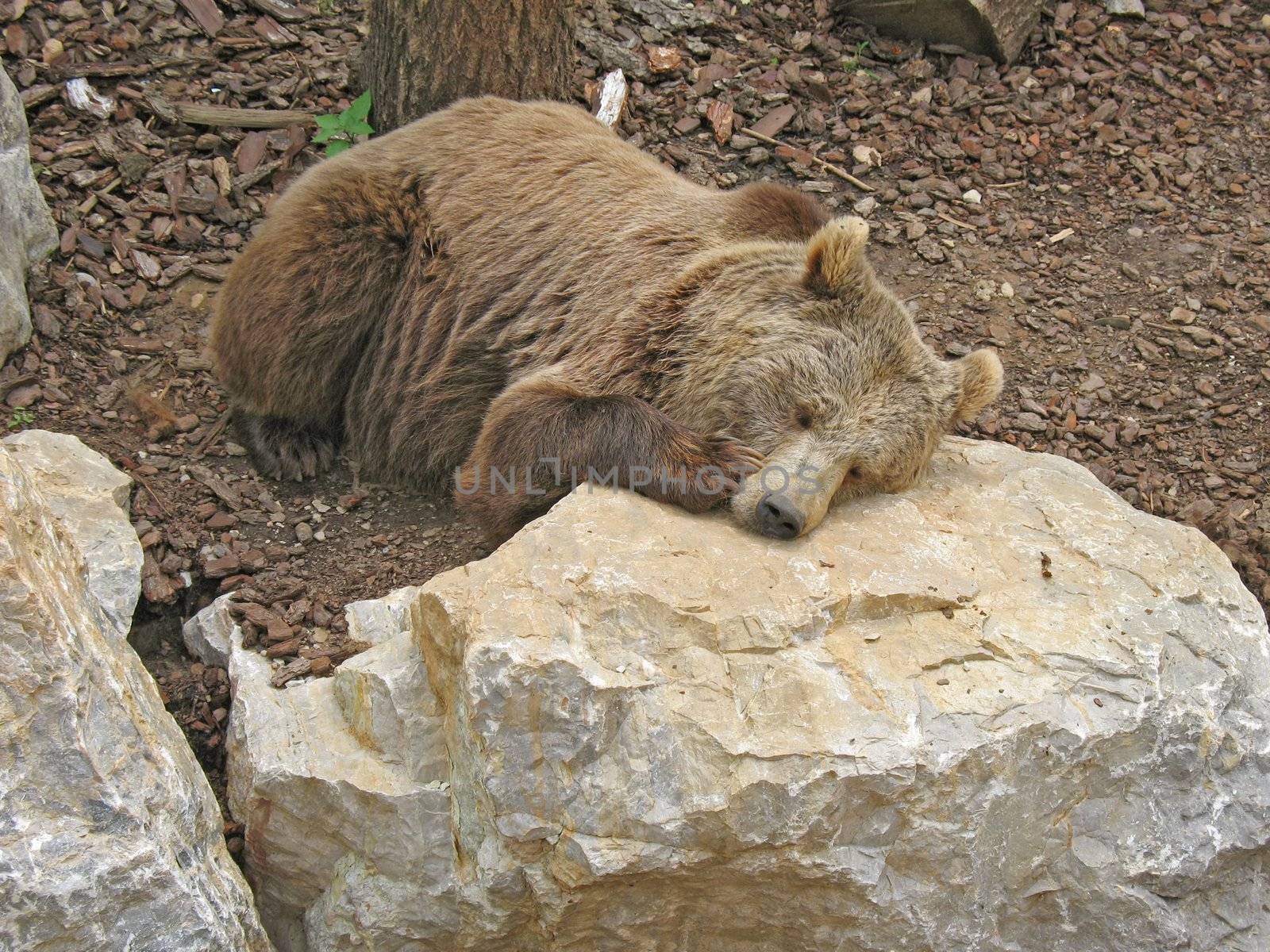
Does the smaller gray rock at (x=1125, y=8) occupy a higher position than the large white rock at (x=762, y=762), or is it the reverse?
the smaller gray rock at (x=1125, y=8)

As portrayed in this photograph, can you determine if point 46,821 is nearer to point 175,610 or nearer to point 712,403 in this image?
point 175,610

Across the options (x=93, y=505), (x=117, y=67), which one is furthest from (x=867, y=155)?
(x=93, y=505)

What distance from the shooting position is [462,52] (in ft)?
20.6

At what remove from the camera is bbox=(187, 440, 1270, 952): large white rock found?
3395 millimetres

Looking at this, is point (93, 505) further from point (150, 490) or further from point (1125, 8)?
point (1125, 8)

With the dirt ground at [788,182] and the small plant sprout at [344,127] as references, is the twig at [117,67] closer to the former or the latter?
the dirt ground at [788,182]

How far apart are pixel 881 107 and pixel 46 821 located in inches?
238

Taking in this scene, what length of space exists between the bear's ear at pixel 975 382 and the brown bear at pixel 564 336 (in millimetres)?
11

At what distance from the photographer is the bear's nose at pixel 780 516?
13.5ft

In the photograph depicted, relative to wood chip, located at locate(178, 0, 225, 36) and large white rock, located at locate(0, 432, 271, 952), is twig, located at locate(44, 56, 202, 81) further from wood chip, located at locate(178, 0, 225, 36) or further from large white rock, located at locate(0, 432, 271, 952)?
large white rock, located at locate(0, 432, 271, 952)

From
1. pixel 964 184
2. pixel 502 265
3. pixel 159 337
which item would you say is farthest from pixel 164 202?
pixel 964 184

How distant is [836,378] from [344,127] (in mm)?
3356

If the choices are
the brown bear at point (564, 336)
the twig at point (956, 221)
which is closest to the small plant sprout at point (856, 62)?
the twig at point (956, 221)

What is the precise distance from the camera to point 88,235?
20.0ft
